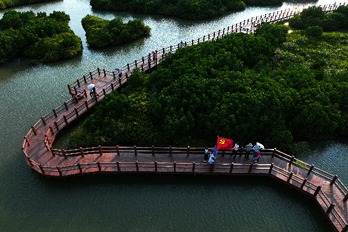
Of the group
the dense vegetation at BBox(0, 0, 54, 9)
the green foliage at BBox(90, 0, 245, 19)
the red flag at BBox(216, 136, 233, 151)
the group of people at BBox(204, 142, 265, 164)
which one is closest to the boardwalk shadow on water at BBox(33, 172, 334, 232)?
the group of people at BBox(204, 142, 265, 164)

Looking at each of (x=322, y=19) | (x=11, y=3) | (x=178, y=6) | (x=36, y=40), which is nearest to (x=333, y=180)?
(x=322, y=19)

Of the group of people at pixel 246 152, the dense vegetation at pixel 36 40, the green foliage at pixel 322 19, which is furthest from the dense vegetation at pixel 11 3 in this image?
the group of people at pixel 246 152

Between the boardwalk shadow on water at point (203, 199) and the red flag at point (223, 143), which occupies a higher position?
the red flag at point (223, 143)

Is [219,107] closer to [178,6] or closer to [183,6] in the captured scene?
[183,6]

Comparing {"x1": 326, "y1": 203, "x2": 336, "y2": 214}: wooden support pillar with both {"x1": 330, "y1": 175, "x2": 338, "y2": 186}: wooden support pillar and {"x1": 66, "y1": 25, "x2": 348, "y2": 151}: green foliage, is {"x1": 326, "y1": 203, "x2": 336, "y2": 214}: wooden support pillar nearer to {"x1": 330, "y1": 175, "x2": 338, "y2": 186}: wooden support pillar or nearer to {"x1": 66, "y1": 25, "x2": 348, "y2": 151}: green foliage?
{"x1": 330, "y1": 175, "x2": 338, "y2": 186}: wooden support pillar

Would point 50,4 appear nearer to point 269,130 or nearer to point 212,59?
point 212,59

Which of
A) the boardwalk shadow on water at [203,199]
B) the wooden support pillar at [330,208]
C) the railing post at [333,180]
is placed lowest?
the boardwalk shadow on water at [203,199]

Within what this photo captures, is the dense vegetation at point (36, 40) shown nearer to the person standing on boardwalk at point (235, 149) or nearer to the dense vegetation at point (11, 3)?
the dense vegetation at point (11, 3)
